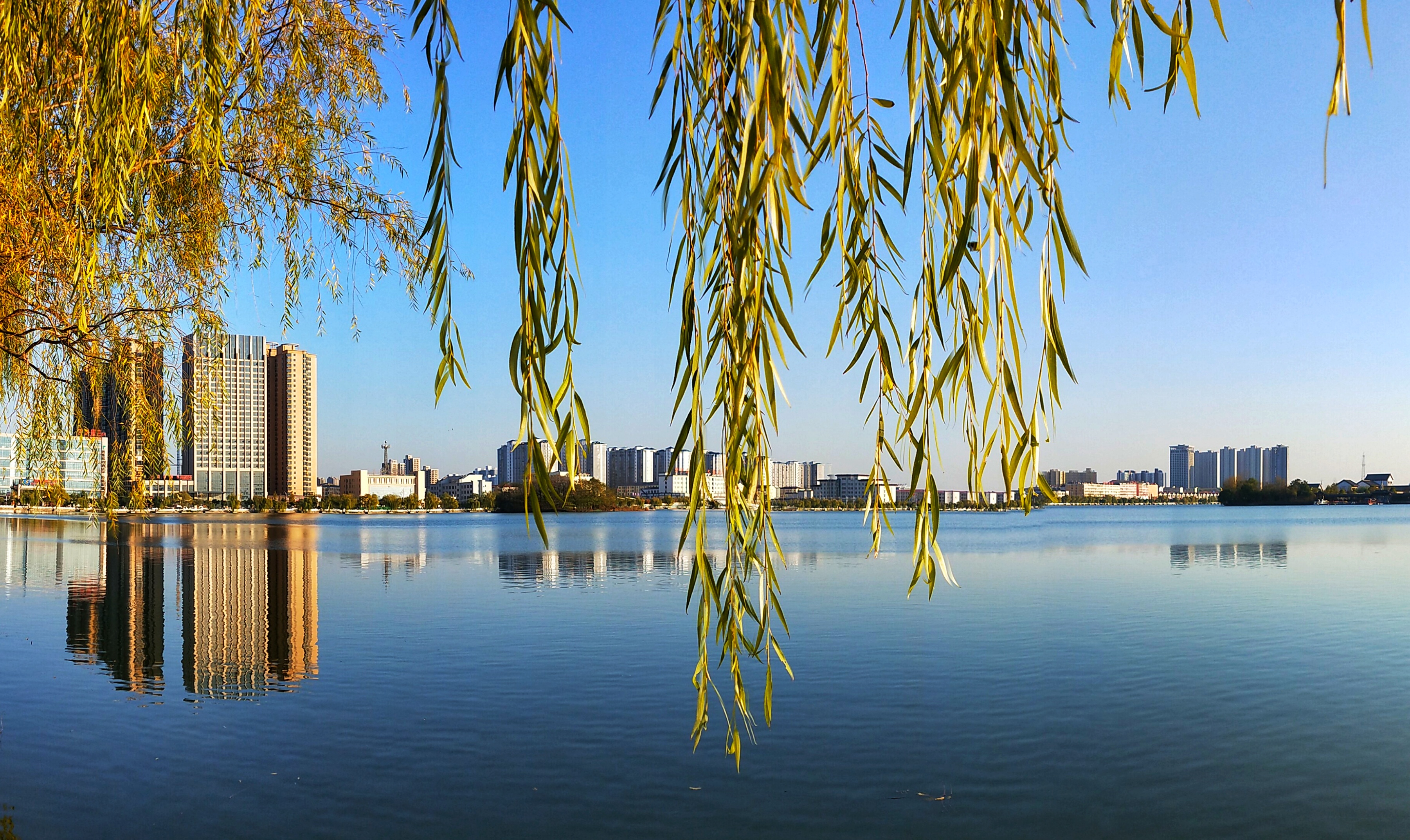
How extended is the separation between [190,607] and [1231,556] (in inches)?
1147

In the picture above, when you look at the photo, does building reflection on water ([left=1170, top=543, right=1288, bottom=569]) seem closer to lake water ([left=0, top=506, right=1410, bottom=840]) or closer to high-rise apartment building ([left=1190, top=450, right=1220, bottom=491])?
lake water ([left=0, top=506, right=1410, bottom=840])

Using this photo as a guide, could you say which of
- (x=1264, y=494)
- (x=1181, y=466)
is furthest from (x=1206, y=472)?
(x=1264, y=494)

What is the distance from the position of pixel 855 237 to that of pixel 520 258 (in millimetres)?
687

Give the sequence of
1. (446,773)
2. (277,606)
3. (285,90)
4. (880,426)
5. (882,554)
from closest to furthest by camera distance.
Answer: (880,426), (285,90), (446,773), (277,606), (882,554)

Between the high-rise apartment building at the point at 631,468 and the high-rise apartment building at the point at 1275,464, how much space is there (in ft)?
341

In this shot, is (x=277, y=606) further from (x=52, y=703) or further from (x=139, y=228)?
(x=139, y=228)

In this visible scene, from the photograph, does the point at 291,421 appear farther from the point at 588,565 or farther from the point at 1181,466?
the point at 1181,466

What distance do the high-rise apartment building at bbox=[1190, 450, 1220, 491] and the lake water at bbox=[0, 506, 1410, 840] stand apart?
179 metres

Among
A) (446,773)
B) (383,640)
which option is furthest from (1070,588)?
(446,773)

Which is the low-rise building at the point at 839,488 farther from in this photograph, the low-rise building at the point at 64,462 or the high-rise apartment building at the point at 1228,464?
the low-rise building at the point at 64,462

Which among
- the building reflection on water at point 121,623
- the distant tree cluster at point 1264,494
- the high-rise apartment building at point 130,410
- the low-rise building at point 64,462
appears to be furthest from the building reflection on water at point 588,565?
the distant tree cluster at point 1264,494

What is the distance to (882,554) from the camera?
31.7 m

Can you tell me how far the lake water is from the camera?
6.91 meters

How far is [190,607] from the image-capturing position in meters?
18.2
